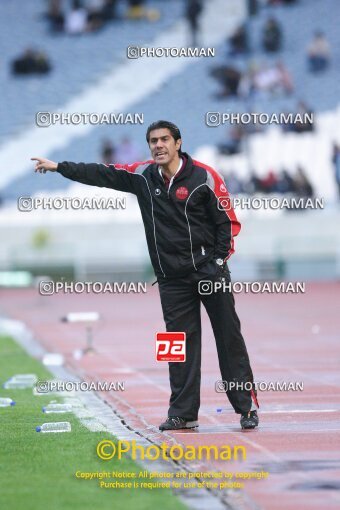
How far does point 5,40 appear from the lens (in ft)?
145

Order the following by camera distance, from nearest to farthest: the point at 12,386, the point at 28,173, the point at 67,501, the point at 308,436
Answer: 1. the point at 67,501
2. the point at 308,436
3. the point at 12,386
4. the point at 28,173

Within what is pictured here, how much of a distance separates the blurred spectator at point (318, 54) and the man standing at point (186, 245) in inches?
1289

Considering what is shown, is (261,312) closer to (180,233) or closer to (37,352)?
(37,352)

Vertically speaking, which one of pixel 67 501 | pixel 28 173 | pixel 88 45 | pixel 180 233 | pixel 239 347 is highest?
pixel 88 45

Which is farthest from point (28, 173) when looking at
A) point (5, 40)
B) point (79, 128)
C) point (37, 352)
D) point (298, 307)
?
point (37, 352)

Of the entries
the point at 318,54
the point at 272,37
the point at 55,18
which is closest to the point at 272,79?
the point at 272,37

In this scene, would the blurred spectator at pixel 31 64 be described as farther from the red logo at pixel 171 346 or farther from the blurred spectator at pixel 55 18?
the red logo at pixel 171 346

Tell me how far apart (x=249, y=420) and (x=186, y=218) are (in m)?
1.39

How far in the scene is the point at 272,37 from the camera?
41750 millimetres

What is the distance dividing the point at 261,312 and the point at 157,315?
6.94 feet

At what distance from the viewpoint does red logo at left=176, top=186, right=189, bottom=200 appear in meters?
9.10

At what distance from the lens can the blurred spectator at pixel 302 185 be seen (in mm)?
37344

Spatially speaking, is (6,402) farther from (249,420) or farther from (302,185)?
(302,185)

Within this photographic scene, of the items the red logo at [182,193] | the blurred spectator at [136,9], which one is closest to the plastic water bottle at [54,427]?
the red logo at [182,193]
